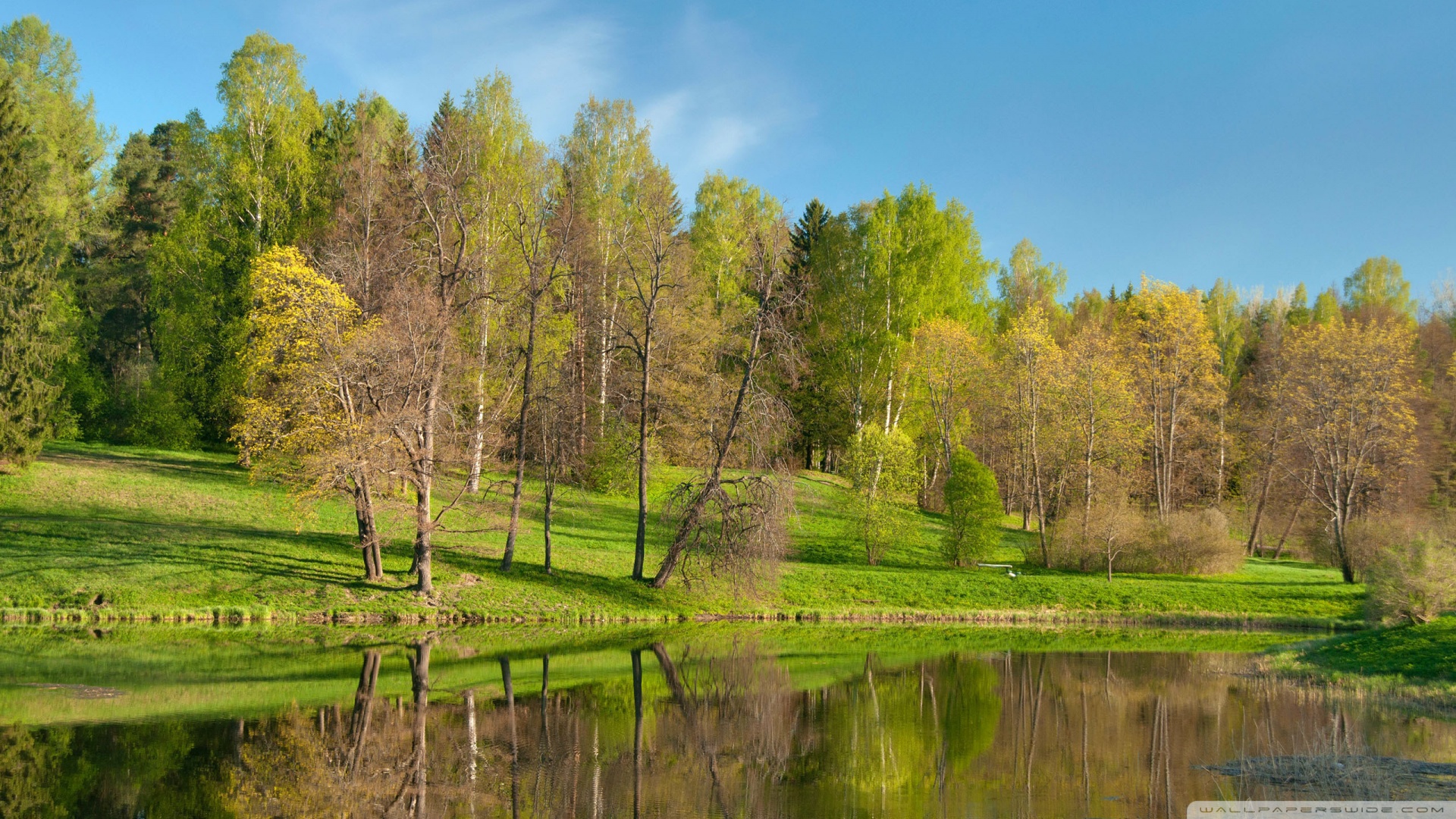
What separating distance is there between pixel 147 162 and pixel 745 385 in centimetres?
4833

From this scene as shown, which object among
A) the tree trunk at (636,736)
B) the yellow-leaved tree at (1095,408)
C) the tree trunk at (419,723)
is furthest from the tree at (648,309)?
the yellow-leaved tree at (1095,408)

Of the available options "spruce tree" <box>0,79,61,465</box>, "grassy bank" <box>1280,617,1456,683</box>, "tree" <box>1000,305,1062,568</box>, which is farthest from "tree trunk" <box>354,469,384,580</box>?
"tree" <box>1000,305,1062,568</box>

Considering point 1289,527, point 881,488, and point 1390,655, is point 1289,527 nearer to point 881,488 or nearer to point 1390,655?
point 881,488

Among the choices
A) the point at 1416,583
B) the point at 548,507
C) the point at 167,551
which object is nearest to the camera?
the point at 1416,583

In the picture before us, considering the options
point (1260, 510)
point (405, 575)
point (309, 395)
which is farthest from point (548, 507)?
point (1260, 510)

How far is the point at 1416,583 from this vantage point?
23.7m

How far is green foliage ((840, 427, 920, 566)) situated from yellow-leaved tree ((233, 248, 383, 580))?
1969cm

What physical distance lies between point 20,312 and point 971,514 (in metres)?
36.1

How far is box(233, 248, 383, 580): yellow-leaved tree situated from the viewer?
23547mm

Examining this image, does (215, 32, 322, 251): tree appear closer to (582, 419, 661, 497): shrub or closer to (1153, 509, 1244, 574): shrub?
(582, 419, 661, 497): shrub

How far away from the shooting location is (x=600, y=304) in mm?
38562

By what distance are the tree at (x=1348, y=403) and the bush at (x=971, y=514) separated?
1501 centimetres

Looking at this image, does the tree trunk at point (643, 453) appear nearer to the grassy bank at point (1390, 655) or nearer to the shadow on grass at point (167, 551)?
the shadow on grass at point (167, 551)

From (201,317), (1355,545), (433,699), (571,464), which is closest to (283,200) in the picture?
(201,317)
